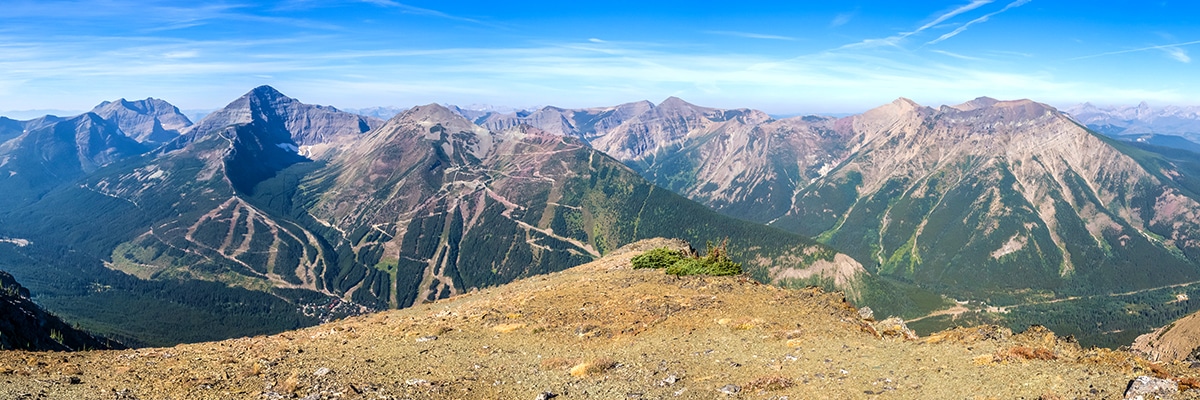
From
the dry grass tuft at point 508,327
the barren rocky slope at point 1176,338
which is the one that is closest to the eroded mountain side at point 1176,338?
the barren rocky slope at point 1176,338

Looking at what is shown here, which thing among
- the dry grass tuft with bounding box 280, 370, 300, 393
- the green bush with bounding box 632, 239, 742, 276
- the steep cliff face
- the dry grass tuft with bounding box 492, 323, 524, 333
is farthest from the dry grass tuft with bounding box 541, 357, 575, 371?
the steep cliff face

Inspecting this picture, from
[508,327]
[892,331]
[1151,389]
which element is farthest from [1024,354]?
[508,327]

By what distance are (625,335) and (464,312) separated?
15481 mm

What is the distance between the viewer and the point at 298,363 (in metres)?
27.3

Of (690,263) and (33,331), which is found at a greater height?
(690,263)

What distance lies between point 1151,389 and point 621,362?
62.7 feet

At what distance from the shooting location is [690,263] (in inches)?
2034

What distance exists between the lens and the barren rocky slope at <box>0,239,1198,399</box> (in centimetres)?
2216

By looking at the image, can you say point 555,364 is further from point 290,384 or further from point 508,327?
point 290,384

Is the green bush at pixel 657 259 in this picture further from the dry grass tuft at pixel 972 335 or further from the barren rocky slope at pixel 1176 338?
the barren rocky slope at pixel 1176 338

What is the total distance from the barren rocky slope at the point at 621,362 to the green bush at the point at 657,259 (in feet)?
51.7

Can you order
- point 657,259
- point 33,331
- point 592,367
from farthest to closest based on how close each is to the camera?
point 33,331, point 657,259, point 592,367

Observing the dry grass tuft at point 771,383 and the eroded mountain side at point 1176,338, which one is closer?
the dry grass tuft at point 771,383

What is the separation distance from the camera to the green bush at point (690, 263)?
50.0 metres
